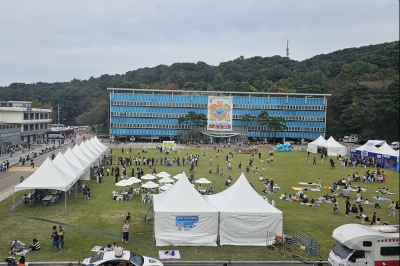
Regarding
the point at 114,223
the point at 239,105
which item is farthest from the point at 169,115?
the point at 114,223

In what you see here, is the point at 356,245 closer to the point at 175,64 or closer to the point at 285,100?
the point at 285,100

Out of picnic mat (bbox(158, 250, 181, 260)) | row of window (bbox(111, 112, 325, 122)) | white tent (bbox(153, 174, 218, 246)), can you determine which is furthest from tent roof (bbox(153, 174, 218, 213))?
row of window (bbox(111, 112, 325, 122))

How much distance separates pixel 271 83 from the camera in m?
106

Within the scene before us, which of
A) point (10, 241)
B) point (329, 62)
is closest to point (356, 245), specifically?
point (10, 241)

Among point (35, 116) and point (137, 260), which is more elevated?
point (35, 116)

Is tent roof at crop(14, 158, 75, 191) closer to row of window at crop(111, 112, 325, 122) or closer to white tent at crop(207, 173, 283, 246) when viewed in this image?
white tent at crop(207, 173, 283, 246)

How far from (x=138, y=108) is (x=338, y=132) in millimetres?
46650

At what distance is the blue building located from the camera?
8238cm

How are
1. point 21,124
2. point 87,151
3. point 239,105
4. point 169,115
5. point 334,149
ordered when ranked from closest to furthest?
point 87,151
point 334,149
point 21,124
point 169,115
point 239,105

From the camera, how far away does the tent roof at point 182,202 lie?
53.1ft

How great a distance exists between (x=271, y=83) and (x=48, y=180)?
92.6m

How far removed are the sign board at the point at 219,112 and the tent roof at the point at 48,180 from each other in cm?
5848

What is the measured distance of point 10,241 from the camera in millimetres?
15688

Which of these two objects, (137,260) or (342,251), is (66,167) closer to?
(137,260)
